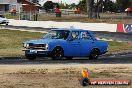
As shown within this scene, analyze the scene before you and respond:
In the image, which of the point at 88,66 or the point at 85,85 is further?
the point at 88,66

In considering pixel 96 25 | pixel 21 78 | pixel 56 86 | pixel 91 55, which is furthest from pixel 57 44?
pixel 96 25

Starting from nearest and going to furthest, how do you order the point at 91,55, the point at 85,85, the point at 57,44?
the point at 85,85 < the point at 57,44 < the point at 91,55

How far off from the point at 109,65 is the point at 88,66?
979 millimetres

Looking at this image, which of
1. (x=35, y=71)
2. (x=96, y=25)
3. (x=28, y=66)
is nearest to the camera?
(x=35, y=71)

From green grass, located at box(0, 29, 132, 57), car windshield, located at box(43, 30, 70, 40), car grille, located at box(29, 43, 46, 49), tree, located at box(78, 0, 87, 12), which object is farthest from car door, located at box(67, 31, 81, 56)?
tree, located at box(78, 0, 87, 12)

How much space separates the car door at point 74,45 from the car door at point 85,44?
199 millimetres

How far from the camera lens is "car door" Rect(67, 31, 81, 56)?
2025 centimetres

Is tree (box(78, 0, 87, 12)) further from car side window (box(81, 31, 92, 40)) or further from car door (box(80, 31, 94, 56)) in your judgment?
car door (box(80, 31, 94, 56))

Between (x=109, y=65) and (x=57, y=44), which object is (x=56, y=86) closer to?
(x=109, y=65)

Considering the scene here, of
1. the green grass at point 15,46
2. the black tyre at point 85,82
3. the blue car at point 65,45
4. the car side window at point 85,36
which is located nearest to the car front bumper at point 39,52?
the blue car at point 65,45

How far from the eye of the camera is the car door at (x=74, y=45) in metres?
20.2

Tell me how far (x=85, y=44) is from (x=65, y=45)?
3.98 ft

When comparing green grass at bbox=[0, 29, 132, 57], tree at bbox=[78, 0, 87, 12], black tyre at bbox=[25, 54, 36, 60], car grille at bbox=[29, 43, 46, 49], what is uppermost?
tree at bbox=[78, 0, 87, 12]

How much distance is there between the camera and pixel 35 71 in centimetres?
1501
